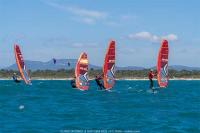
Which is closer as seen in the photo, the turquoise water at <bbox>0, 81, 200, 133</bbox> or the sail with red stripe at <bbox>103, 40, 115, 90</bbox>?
the turquoise water at <bbox>0, 81, 200, 133</bbox>

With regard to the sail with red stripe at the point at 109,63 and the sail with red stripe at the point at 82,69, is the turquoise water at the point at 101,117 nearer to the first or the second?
the sail with red stripe at the point at 109,63

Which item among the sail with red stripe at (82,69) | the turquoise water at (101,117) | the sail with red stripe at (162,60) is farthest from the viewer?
the sail with red stripe at (82,69)

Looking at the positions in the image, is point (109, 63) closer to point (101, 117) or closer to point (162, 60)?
point (162, 60)

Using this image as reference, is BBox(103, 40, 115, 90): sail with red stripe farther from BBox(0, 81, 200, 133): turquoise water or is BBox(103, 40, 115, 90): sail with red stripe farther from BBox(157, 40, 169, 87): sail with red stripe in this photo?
BBox(0, 81, 200, 133): turquoise water

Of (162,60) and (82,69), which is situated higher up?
(162,60)

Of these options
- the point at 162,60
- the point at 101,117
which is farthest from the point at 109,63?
the point at 101,117

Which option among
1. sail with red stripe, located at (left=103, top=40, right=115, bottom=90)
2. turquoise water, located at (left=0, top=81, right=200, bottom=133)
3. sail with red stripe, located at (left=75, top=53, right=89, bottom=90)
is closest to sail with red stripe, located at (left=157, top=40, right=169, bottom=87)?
sail with red stripe, located at (left=103, top=40, right=115, bottom=90)

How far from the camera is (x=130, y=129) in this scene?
27.1 metres

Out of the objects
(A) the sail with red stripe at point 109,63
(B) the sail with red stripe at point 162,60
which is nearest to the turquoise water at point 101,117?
(A) the sail with red stripe at point 109,63

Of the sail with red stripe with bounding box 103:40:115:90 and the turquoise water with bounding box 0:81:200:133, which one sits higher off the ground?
the sail with red stripe with bounding box 103:40:115:90

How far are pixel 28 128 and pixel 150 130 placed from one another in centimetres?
561

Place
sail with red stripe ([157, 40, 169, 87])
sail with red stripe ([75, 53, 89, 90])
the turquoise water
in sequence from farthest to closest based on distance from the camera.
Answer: sail with red stripe ([75, 53, 89, 90]) → sail with red stripe ([157, 40, 169, 87]) → the turquoise water

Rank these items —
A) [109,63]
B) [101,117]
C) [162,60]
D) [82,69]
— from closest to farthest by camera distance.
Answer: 1. [101,117]
2. [109,63]
3. [162,60]
4. [82,69]

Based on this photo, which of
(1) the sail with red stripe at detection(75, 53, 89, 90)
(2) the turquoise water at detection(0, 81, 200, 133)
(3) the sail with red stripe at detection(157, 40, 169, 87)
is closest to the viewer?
(2) the turquoise water at detection(0, 81, 200, 133)
